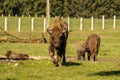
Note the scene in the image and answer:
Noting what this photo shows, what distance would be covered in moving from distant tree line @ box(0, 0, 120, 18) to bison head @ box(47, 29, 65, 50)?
252 feet

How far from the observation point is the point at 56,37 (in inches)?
654

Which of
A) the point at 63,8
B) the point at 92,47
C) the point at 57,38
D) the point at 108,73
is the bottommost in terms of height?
the point at 108,73

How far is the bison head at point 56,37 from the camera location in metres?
16.6

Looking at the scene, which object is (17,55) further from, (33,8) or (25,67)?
(33,8)

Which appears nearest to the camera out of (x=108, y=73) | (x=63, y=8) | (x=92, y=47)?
(x=108, y=73)

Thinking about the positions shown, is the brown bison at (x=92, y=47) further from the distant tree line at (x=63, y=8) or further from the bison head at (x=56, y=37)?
the distant tree line at (x=63, y=8)

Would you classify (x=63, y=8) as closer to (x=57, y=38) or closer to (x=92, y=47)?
(x=92, y=47)

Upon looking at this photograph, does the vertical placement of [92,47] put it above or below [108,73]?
above

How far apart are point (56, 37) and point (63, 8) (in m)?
82.4

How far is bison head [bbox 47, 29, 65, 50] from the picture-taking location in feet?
54.4

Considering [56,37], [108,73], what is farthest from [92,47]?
[108,73]

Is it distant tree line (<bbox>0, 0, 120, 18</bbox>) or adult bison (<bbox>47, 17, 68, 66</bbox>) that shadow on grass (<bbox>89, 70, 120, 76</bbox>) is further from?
distant tree line (<bbox>0, 0, 120, 18</bbox>)

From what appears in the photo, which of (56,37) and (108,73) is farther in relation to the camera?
(56,37)

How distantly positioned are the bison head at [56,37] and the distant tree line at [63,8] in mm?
76840
